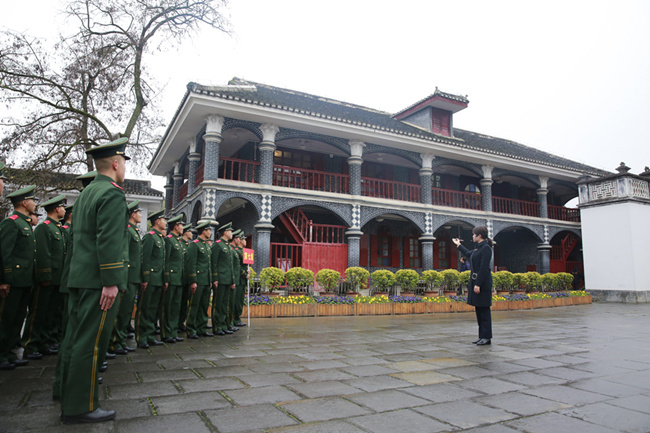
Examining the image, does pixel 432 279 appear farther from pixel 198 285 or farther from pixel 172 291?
pixel 172 291

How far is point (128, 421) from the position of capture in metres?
2.88

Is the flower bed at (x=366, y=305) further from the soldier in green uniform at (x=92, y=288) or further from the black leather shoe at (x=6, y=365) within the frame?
the soldier in green uniform at (x=92, y=288)

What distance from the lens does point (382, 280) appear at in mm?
13445

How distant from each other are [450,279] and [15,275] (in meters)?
13.2

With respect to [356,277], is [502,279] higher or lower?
lower

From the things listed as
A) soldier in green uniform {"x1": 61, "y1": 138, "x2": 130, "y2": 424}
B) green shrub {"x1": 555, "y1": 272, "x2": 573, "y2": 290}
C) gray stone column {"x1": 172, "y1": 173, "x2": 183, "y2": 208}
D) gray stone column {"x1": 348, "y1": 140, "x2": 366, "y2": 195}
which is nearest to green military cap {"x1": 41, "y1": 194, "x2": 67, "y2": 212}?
soldier in green uniform {"x1": 61, "y1": 138, "x2": 130, "y2": 424}

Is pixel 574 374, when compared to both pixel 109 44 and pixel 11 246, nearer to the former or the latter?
pixel 11 246

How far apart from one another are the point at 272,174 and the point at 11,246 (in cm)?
1078

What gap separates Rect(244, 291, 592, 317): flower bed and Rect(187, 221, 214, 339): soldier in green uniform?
3298 millimetres

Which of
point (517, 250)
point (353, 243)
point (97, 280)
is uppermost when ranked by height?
point (517, 250)

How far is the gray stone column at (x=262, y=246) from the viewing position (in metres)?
14.3

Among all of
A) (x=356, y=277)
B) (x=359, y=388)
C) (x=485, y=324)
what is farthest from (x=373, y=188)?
(x=359, y=388)

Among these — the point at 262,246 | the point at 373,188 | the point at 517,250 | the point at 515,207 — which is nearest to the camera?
the point at 262,246

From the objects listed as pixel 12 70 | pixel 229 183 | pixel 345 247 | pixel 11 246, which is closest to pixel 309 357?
pixel 11 246
